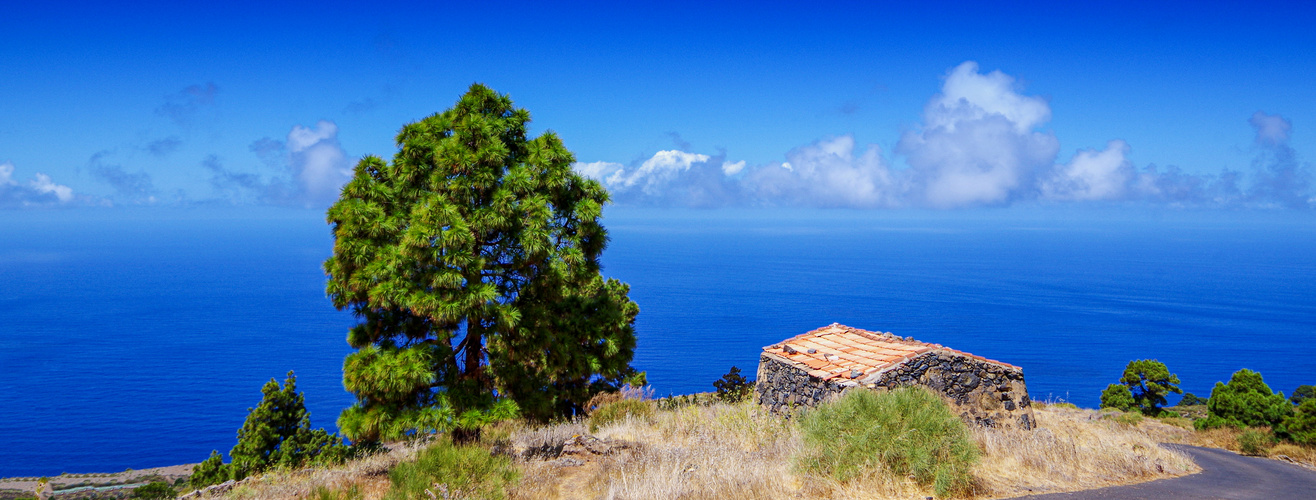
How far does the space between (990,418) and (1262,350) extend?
315 feet

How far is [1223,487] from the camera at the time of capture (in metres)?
8.60

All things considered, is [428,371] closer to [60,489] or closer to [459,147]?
[459,147]

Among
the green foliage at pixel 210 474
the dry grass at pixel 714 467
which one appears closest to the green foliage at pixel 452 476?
the dry grass at pixel 714 467

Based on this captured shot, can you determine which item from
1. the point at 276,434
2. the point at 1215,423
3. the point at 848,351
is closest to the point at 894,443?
the point at 848,351

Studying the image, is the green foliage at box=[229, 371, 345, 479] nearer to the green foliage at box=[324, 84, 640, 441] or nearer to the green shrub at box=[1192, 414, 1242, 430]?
the green foliage at box=[324, 84, 640, 441]

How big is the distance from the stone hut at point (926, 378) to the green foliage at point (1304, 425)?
795 cm

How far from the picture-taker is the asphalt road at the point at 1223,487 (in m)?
7.71

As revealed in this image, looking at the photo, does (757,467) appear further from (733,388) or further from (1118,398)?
(1118,398)

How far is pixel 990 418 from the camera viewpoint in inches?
501

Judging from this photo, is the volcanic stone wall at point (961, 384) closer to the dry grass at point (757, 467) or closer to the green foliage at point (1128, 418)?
the dry grass at point (757, 467)

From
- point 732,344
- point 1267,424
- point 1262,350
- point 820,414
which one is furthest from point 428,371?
point 1262,350

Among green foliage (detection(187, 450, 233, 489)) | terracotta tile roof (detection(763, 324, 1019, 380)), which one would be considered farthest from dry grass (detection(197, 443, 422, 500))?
green foliage (detection(187, 450, 233, 489))

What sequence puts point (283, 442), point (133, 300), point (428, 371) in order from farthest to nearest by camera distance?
point (133, 300)
point (283, 442)
point (428, 371)

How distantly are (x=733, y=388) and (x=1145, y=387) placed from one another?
65.4 ft
